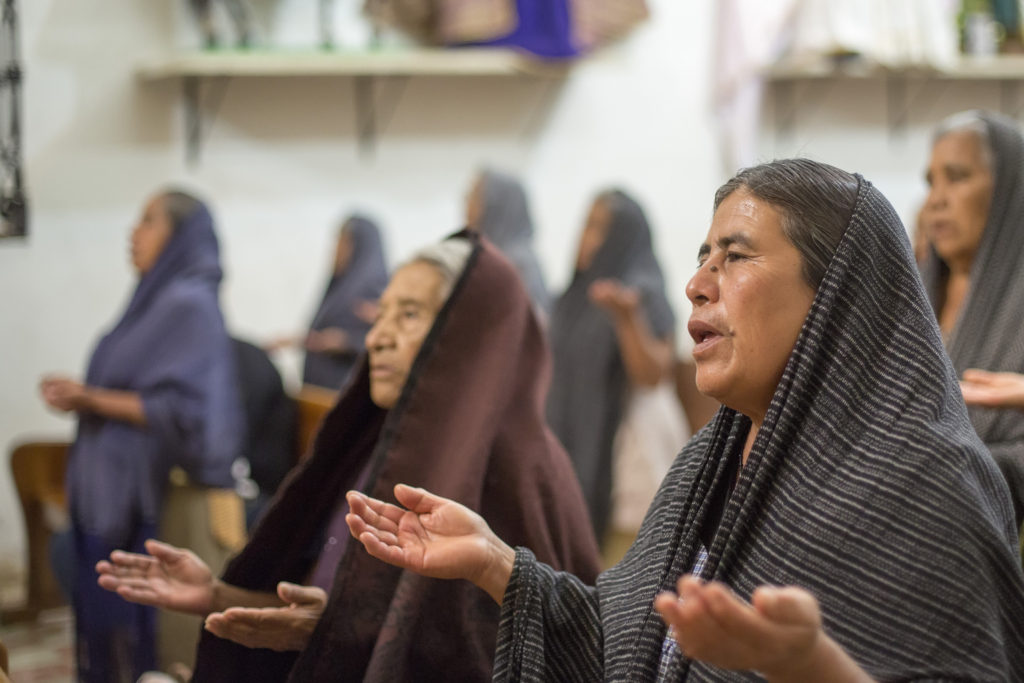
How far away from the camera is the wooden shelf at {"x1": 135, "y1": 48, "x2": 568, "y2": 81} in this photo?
5383 mm

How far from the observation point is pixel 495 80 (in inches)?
255

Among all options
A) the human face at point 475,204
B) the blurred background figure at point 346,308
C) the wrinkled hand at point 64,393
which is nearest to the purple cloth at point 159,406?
the wrinkled hand at point 64,393

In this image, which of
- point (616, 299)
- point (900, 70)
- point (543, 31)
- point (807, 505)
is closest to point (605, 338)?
point (616, 299)

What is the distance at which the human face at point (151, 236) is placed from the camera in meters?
4.02

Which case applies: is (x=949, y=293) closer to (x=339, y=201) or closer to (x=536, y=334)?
(x=536, y=334)

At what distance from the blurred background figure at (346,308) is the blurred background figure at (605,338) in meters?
1.08

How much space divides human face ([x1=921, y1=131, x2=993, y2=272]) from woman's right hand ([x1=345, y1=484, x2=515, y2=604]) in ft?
4.92

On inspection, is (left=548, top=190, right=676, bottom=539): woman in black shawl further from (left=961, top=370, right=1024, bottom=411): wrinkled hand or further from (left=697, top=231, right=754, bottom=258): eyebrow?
(left=697, top=231, right=754, bottom=258): eyebrow

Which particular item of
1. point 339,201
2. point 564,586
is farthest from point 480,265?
point 339,201

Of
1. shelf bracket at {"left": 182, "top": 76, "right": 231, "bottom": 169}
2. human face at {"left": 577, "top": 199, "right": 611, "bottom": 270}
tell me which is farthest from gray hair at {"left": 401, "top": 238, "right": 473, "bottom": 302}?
shelf bracket at {"left": 182, "top": 76, "right": 231, "bottom": 169}

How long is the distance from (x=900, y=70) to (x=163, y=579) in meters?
5.86

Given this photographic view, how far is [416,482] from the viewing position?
6.92 feet

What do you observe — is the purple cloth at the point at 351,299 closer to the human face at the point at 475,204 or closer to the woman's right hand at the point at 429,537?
the human face at the point at 475,204

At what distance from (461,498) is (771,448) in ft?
2.65
